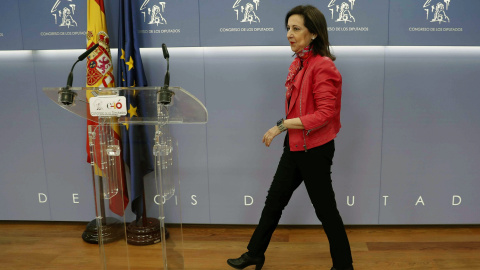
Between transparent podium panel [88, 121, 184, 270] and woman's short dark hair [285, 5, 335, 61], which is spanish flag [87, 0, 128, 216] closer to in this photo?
transparent podium panel [88, 121, 184, 270]

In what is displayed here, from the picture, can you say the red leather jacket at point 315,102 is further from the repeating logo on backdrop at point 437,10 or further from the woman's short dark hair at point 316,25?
the repeating logo on backdrop at point 437,10

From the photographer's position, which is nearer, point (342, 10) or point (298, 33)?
point (298, 33)

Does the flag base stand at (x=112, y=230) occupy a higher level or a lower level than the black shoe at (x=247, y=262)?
higher

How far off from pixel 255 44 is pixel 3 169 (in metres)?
2.35

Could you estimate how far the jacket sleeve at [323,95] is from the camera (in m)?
2.06

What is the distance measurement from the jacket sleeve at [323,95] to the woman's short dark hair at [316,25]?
0.11m

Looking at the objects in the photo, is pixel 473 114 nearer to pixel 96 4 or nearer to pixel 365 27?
pixel 365 27

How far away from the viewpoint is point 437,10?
2.88 meters

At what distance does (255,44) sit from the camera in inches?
117

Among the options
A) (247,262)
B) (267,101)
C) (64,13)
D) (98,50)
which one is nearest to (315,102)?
(267,101)

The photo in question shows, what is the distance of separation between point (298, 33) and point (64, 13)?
6.27ft

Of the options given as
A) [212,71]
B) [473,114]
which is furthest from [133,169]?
[473,114]

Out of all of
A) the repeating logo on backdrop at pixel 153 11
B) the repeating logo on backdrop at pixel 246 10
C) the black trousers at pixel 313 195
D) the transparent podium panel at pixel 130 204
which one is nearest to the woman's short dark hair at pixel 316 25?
the black trousers at pixel 313 195

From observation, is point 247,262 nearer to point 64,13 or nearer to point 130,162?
point 130,162
